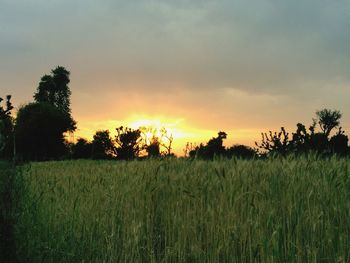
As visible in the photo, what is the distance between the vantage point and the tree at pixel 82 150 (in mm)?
37281

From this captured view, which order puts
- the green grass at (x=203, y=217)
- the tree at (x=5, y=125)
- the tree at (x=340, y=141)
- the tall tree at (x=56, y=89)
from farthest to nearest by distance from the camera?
the tall tree at (x=56, y=89), the tree at (x=340, y=141), the tree at (x=5, y=125), the green grass at (x=203, y=217)

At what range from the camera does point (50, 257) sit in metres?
6.65

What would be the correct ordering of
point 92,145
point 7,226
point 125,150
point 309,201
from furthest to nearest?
point 92,145, point 125,150, point 7,226, point 309,201

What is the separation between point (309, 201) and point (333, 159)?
1551mm

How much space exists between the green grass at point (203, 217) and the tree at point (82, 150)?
2922 centimetres

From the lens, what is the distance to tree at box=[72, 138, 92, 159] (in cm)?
3728

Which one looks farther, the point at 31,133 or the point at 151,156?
the point at 31,133

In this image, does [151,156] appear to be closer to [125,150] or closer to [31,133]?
[125,150]

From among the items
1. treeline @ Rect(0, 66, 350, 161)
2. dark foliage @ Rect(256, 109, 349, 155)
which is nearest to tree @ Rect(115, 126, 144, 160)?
treeline @ Rect(0, 66, 350, 161)

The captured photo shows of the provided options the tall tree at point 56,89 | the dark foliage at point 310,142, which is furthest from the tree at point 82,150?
the dark foliage at point 310,142

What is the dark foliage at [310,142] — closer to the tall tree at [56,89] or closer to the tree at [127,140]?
the tree at [127,140]

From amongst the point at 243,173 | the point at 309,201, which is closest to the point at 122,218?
the point at 243,173

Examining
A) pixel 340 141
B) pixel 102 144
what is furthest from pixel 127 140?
pixel 340 141

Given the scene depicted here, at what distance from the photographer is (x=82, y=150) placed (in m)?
37.9
